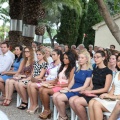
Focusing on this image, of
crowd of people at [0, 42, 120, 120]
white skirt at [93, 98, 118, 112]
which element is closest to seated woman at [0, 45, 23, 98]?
crowd of people at [0, 42, 120, 120]

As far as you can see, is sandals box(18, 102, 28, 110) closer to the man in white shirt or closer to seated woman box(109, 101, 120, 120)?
the man in white shirt

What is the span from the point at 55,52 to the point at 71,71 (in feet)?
2.23

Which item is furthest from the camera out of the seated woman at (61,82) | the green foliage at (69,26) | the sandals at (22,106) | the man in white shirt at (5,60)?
the green foliage at (69,26)

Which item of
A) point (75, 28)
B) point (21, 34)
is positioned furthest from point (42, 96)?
point (75, 28)

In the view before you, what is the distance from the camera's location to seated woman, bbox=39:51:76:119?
6.26 metres

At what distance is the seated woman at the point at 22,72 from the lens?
723 centimetres

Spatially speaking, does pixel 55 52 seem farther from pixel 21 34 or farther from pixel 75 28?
pixel 75 28

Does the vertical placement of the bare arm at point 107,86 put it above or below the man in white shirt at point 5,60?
below

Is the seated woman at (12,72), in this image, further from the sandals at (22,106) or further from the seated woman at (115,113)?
the seated woman at (115,113)

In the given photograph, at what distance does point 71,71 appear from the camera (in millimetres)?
6418

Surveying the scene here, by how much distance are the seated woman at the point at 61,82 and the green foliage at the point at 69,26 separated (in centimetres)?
2239

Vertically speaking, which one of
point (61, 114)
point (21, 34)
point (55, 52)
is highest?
point (21, 34)

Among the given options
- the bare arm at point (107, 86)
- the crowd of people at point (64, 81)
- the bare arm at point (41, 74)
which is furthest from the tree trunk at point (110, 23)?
the bare arm at point (41, 74)

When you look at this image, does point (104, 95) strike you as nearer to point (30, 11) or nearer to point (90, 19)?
point (30, 11)
